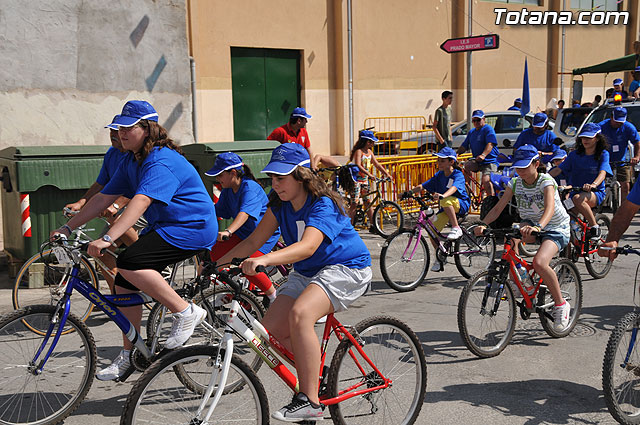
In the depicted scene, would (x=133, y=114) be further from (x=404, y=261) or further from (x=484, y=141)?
(x=484, y=141)

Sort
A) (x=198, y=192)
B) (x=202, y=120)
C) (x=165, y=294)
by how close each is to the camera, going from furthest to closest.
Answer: (x=202, y=120), (x=198, y=192), (x=165, y=294)

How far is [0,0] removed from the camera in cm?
1072

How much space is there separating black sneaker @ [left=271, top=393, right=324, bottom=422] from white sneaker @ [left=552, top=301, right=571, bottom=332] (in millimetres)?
3034

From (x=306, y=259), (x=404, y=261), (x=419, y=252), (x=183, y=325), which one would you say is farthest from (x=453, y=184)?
(x=183, y=325)

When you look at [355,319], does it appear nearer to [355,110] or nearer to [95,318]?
[95,318]

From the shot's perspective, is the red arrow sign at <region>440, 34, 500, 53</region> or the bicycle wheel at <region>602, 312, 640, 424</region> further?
the red arrow sign at <region>440, 34, 500, 53</region>

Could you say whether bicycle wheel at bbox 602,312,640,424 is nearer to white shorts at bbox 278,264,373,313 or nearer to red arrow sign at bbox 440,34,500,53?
Answer: white shorts at bbox 278,264,373,313

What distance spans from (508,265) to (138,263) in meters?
3.03

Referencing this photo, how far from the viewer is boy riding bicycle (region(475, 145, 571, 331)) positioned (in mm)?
5934

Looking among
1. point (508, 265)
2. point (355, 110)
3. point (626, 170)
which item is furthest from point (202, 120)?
point (508, 265)

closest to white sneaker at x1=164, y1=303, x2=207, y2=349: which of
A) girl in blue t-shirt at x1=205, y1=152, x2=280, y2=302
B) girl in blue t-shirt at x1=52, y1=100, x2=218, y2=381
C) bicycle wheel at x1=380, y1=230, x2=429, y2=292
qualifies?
girl in blue t-shirt at x1=52, y1=100, x2=218, y2=381

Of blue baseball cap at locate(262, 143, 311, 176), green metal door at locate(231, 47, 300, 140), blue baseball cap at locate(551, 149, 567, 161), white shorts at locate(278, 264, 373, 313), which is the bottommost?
white shorts at locate(278, 264, 373, 313)

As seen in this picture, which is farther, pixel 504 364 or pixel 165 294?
pixel 504 364

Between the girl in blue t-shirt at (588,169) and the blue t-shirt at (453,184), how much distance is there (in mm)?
1280
